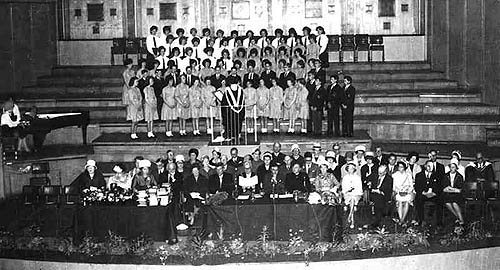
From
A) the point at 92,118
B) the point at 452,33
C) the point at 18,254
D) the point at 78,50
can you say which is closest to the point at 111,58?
the point at 78,50

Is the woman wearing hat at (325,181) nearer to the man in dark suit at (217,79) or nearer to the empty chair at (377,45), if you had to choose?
the man in dark suit at (217,79)

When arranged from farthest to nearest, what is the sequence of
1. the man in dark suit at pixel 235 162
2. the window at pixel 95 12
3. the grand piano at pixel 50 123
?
the window at pixel 95 12
the grand piano at pixel 50 123
the man in dark suit at pixel 235 162

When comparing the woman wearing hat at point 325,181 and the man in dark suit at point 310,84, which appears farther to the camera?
the man in dark suit at point 310,84

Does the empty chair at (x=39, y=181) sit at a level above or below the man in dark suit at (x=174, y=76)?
below

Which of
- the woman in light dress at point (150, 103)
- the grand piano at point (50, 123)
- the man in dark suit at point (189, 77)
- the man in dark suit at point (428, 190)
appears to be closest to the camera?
the man in dark suit at point (428, 190)

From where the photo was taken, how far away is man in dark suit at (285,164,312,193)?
16438mm

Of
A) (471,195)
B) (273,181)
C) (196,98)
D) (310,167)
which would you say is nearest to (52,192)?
(273,181)

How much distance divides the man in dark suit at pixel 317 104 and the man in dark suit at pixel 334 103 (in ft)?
0.59

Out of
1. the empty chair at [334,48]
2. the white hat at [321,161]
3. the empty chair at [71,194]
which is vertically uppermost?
the empty chair at [334,48]

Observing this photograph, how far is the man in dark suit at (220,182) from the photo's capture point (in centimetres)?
1654

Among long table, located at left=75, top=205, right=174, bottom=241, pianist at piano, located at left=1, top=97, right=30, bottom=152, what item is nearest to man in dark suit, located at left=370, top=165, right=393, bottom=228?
long table, located at left=75, top=205, right=174, bottom=241

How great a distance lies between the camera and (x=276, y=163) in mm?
17250

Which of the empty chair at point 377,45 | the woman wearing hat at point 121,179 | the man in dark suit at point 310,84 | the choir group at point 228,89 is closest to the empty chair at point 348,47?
the empty chair at point 377,45

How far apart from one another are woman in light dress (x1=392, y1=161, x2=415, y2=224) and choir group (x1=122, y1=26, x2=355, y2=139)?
447cm
